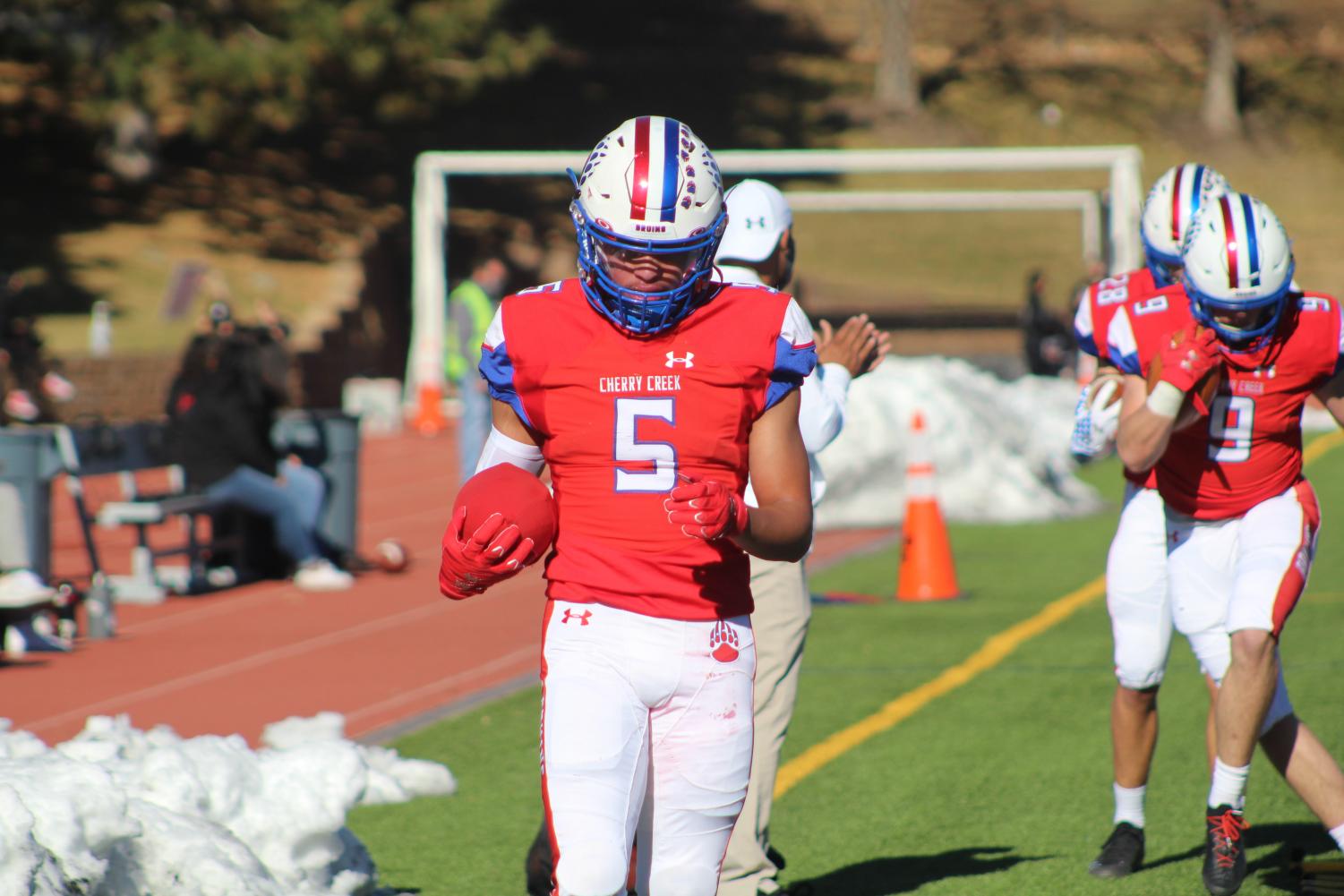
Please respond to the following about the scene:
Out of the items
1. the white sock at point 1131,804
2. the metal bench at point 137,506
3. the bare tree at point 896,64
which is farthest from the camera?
the bare tree at point 896,64

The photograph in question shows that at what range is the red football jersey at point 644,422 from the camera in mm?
3639

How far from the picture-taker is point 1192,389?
5.02m

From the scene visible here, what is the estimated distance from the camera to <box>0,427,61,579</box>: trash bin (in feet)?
32.9

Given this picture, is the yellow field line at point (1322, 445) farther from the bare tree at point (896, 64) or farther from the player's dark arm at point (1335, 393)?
the bare tree at point (896, 64)

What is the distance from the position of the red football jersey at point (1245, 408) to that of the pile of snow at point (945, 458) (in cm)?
864

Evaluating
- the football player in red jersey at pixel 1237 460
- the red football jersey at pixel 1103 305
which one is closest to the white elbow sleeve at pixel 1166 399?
the football player in red jersey at pixel 1237 460

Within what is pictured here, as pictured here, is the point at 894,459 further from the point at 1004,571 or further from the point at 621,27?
the point at 621,27

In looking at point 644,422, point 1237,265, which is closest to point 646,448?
point 644,422

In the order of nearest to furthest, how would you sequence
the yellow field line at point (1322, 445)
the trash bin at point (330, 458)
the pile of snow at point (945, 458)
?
the trash bin at point (330, 458)
the pile of snow at point (945, 458)
the yellow field line at point (1322, 445)

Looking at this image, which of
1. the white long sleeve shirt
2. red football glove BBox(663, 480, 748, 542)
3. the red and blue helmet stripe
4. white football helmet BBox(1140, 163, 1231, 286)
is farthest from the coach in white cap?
A: red football glove BBox(663, 480, 748, 542)

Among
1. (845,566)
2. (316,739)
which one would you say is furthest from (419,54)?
(316,739)

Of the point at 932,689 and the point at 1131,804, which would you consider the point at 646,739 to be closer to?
the point at 1131,804

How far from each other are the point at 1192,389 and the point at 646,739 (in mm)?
2189

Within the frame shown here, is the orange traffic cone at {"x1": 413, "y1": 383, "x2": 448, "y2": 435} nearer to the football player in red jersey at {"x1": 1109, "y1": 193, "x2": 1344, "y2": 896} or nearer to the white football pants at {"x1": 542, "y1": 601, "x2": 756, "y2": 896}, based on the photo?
the football player in red jersey at {"x1": 1109, "y1": 193, "x2": 1344, "y2": 896}
